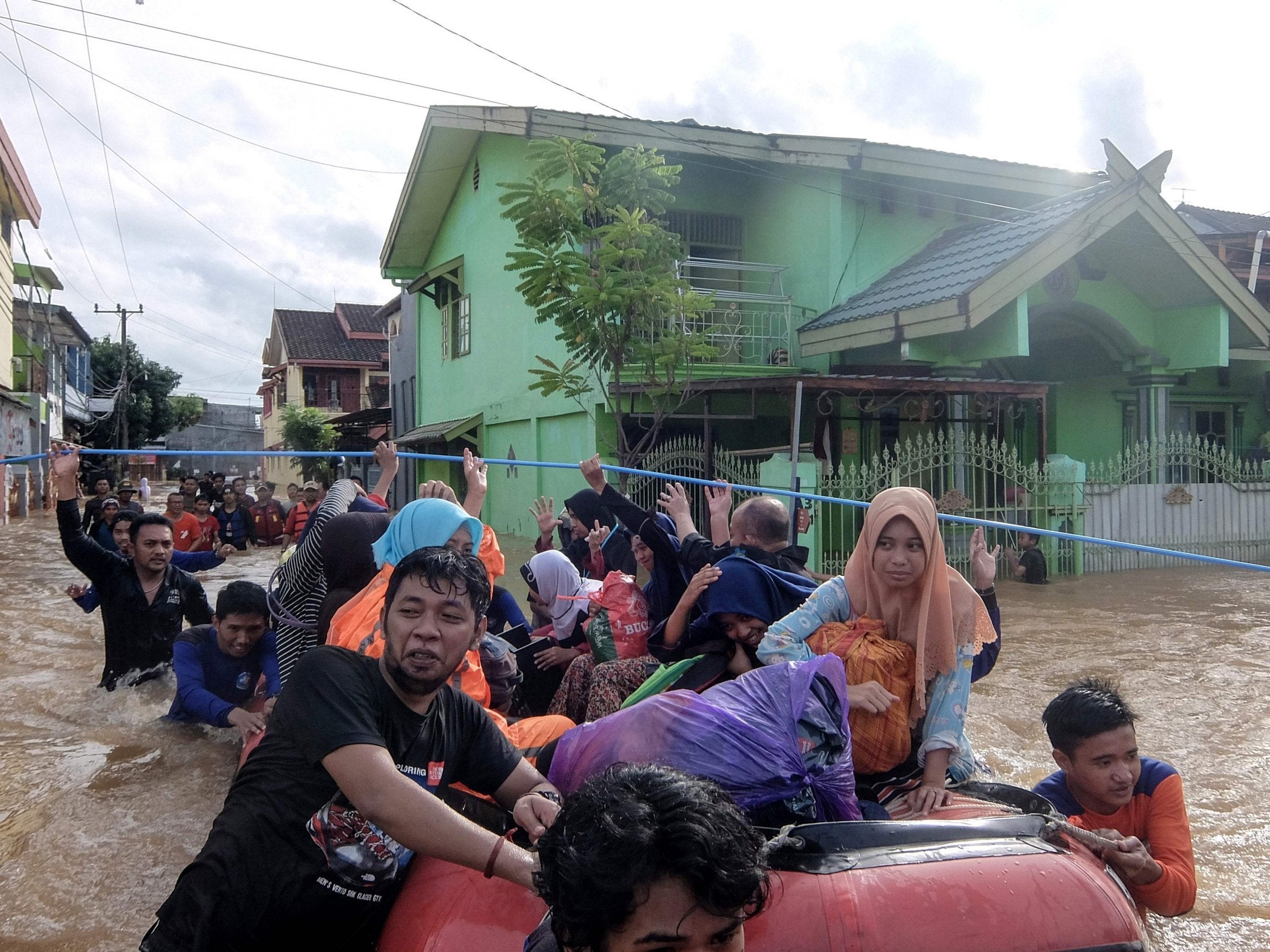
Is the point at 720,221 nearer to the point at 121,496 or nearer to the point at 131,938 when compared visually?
the point at 121,496

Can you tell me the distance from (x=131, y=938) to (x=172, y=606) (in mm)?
2446

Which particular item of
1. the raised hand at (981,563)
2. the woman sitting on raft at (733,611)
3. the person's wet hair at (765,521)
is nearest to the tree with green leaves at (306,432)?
the person's wet hair at (765,521)

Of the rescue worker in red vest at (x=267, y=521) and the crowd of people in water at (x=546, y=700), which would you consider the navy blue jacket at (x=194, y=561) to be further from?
the rescue worker in red vest at (x=267, y=521)

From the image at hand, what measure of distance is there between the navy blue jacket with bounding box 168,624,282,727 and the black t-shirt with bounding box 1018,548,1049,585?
946 cm

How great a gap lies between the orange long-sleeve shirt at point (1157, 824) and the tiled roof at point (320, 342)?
3819 cm

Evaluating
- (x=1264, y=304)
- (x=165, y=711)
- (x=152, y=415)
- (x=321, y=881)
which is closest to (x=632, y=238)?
(x=165, y=711)

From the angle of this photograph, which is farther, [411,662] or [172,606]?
[172,606]

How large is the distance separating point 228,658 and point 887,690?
3.32 m

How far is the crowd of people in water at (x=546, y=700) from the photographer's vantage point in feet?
4.70

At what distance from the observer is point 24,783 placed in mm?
5066

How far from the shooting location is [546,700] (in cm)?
495

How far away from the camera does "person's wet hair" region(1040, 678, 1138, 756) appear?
300cm

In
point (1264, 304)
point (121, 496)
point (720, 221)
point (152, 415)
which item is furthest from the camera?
point (152, 415)

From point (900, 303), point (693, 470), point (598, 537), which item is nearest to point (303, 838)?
point (598, 537)
